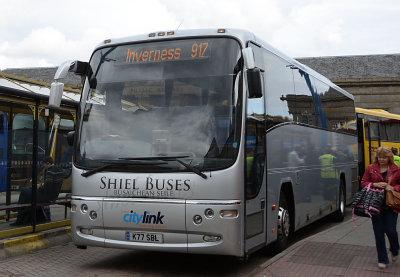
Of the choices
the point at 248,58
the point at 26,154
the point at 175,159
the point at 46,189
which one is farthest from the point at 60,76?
the point at 46,189

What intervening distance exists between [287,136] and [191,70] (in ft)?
8.21

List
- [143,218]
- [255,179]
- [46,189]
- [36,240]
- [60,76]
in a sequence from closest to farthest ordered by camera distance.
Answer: [143,218] → [255,179] → [60,76] → [36,240] → [46,189]

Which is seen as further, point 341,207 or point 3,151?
point 341,207

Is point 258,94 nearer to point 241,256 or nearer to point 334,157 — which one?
point 241,256

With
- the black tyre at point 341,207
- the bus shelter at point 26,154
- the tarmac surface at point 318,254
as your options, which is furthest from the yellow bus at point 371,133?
the bus shelter at point 26,154

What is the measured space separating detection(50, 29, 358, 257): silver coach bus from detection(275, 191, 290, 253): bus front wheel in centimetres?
33

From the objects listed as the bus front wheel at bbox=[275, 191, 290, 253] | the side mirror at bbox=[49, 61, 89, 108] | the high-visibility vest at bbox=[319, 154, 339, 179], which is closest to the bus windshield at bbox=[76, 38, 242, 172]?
the side mirror at bbox=[49, 61, 89, 108]

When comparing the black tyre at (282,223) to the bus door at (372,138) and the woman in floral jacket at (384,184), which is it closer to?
the woman in floral jacket at (384,184)

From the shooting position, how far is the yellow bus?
20562 mm

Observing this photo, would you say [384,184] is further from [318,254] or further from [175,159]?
[175,159]

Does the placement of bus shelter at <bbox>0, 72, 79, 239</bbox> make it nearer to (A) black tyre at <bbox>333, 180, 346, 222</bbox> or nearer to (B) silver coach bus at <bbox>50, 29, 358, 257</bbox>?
(B) silver coach bus at <bbox>50, 29, 358, 257</bbox>

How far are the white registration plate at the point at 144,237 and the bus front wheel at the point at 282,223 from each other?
2458mm

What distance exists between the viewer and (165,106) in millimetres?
7188

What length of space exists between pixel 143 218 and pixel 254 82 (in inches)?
91.6
